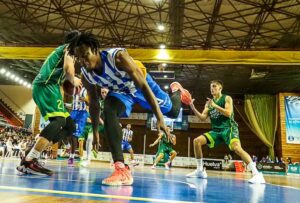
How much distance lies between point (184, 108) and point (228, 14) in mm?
10707

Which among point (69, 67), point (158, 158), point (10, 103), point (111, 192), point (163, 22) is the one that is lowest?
point (158, 158)

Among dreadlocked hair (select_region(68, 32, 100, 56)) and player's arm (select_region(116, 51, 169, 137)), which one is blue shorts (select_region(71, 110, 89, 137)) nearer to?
dreadlocked hair (select_region(68, 32, 100, 56))

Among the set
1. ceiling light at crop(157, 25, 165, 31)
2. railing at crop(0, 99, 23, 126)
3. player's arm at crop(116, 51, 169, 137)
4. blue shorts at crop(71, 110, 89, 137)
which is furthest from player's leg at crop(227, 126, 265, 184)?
railing at crop(0, 99, 23, 126)

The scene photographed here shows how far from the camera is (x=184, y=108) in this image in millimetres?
20547

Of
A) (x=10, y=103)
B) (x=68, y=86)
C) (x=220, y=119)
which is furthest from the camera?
(x=10, y=103)

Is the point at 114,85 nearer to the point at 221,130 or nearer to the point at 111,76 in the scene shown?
the point at 111,76

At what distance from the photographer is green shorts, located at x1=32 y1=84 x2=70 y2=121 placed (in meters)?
2.95

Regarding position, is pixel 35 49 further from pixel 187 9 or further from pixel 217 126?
pixel 217 126

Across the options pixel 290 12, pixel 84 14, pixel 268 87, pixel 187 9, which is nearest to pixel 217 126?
pixel 187 9

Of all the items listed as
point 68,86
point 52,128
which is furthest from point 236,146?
point 52,128

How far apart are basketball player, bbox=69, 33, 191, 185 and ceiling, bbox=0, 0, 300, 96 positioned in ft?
26.5

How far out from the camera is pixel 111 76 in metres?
2.29

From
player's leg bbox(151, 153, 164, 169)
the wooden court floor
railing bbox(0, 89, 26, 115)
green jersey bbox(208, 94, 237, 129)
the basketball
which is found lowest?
player's leg bbox(151, 153, 164, 169)

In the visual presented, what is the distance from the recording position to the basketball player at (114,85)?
191cm
